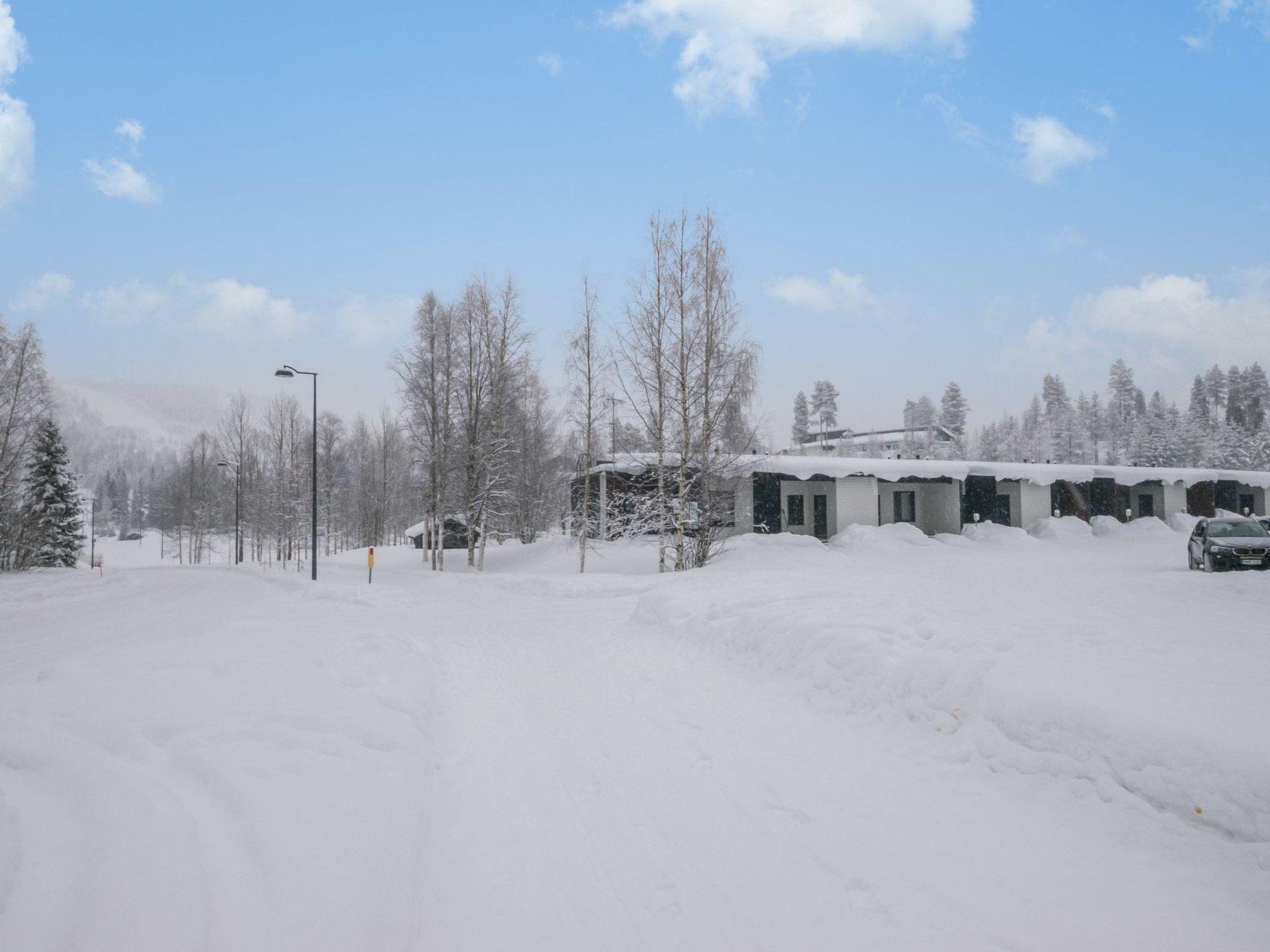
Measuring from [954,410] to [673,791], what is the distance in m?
96.0

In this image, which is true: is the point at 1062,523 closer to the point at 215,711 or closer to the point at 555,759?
the point at 555,759

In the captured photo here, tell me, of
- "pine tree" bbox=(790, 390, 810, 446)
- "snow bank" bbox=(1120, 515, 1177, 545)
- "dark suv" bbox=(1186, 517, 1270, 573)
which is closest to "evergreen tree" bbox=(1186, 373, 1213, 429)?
"pine tree" bbox=(790, 390, 810, 446)

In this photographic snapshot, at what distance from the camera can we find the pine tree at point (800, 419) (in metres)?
90.8

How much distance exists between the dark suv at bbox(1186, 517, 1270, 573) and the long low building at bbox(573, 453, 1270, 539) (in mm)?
11244

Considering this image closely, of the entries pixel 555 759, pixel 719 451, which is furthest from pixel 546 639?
pixel 719 451

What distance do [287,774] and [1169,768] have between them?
19.4 ft

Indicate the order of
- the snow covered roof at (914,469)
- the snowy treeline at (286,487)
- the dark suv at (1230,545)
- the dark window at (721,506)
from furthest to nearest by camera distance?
the snowy treeline at (286,487) < the snow covered roof at (914,469) < the dark window at (721,506) < the dark suv at (1230,545)

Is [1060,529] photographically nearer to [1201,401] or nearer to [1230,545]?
[1230,545]

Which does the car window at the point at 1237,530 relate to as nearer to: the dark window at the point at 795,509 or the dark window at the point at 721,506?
the dark window at the point at 721,506

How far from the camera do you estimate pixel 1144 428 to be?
246ft

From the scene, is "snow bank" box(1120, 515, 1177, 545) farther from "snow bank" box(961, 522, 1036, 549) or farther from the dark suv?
the dark suv

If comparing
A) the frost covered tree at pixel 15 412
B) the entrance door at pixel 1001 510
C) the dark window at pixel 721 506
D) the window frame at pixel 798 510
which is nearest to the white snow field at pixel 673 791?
the dark window at pixel 721 506

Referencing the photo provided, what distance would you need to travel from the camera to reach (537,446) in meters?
42.3

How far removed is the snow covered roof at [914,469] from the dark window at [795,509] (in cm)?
207
